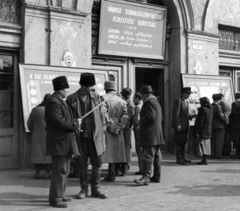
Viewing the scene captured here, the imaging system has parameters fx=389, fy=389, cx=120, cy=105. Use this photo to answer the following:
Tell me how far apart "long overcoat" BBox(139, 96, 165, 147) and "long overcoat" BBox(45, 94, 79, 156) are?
67.1 inches

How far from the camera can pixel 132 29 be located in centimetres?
1058

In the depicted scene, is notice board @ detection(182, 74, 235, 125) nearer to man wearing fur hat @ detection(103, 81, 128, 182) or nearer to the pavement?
the pavement

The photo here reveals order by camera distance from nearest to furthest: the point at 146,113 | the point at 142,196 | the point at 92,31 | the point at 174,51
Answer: the point at 142,196 → the point at 146,113 → the point at 92,31 → the point at 174,51

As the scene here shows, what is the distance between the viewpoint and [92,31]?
1009 centimetres

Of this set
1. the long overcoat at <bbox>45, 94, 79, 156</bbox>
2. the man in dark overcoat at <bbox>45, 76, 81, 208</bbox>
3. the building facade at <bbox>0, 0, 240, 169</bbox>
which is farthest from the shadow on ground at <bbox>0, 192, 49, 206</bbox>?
the building facade at <bbox>0, 0, 240, 169</bbox>

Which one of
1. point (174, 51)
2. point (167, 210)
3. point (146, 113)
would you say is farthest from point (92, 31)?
point (167, 210)

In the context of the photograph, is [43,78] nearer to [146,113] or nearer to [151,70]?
[146,113]

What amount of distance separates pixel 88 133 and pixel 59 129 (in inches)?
23.9

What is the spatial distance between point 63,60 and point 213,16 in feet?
17.9

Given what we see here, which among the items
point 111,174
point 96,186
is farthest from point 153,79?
point 96,186

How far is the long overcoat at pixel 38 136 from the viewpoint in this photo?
25.1 ft

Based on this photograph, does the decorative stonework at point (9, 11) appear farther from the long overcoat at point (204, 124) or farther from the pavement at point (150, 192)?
the long overcoat at point (204, 124)

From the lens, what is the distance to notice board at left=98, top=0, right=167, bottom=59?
10047mm

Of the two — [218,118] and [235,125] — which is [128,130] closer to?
[218,118]
